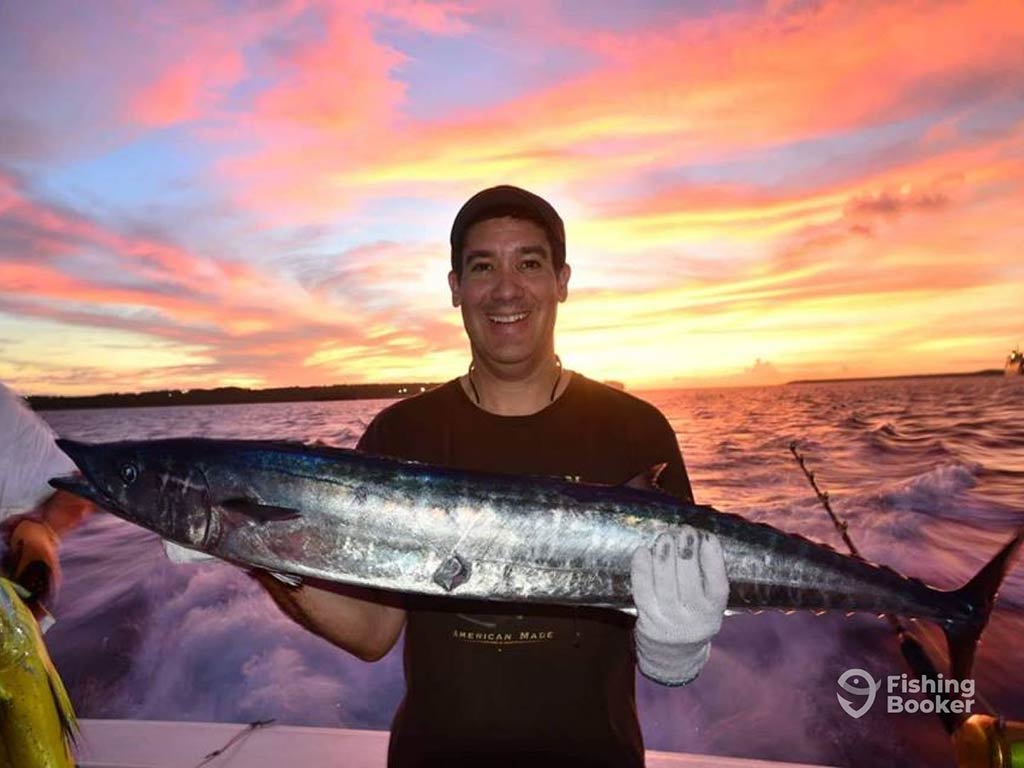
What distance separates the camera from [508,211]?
11.0 feet

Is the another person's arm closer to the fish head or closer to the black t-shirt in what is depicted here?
the fish head

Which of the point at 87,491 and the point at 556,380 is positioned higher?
the point at 556,380

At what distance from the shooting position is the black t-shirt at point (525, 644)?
287cm

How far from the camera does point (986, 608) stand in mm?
2949

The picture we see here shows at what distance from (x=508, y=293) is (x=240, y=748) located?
11.4 ft

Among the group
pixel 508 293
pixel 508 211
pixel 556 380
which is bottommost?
pixel 556 380

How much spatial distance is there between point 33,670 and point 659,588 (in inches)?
82.7

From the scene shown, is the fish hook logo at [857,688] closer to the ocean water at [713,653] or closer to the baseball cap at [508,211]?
the ocean water at [713,653]

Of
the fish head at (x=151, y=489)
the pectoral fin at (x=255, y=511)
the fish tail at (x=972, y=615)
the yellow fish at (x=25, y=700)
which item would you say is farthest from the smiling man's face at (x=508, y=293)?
the fish tail at (x=972, y=615)

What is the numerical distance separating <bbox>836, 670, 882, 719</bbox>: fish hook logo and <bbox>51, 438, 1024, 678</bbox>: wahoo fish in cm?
462

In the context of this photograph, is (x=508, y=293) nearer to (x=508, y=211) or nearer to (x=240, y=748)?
(x=508, y=211)

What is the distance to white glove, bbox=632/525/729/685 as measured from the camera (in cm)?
264

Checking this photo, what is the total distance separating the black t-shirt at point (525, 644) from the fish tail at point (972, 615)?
1.29m

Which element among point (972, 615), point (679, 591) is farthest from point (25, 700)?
point (972, 615)
